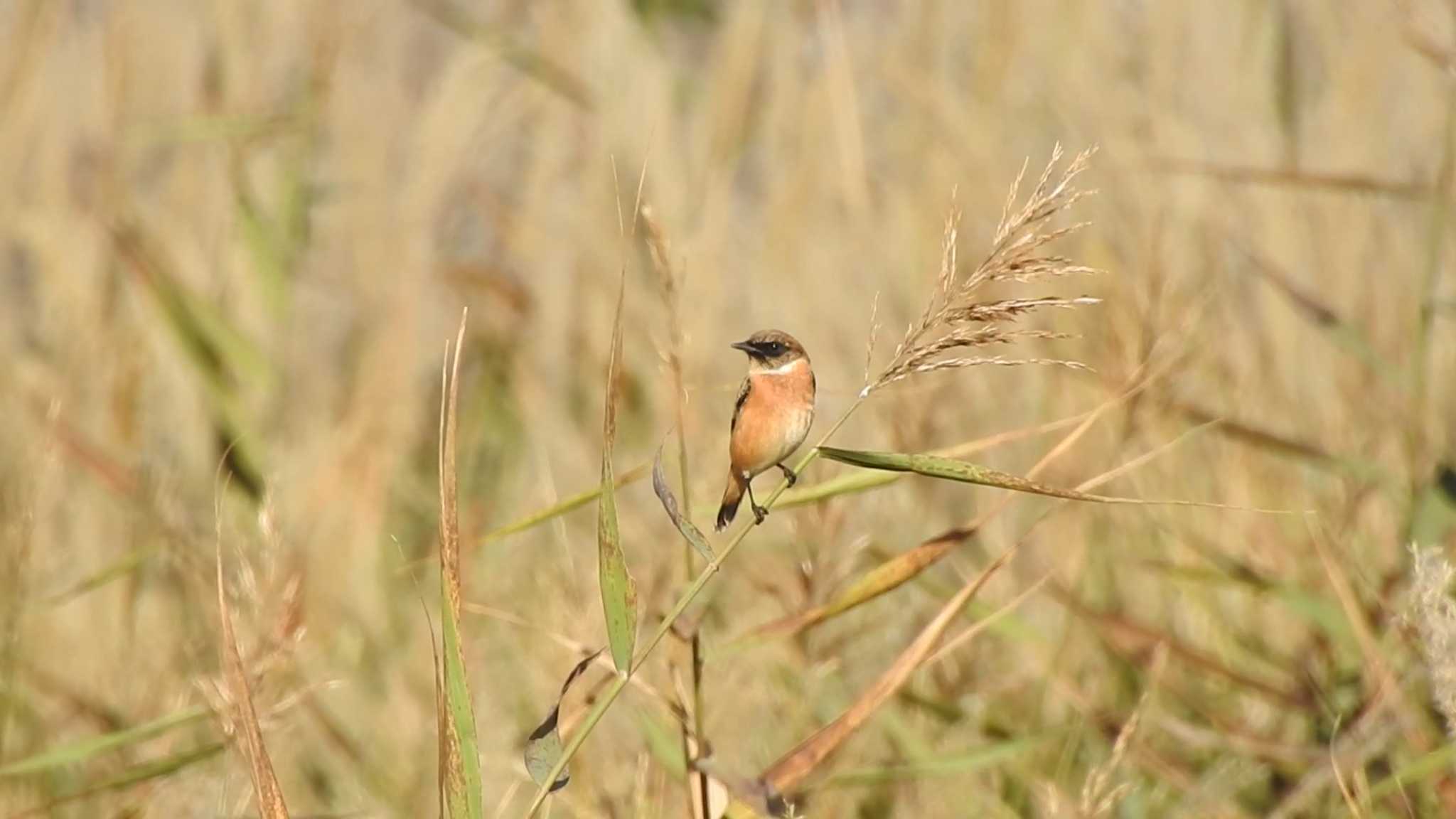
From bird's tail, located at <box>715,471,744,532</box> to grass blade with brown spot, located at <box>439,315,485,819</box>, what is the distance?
0.21m

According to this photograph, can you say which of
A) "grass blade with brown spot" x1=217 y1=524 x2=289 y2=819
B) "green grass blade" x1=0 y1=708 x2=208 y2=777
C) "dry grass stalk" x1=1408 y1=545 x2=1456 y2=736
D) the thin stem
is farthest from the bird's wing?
"green grass blade" x1=0 y1=708 x2=208 y2=777

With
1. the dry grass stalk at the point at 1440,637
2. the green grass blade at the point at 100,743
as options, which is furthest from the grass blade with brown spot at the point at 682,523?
the green grass blade at the point at 100,743

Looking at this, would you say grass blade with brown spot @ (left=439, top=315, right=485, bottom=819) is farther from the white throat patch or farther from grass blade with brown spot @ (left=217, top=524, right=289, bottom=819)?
the white throat patch

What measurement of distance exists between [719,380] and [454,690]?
2.28 metres

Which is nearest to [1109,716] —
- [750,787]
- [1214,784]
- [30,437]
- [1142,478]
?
[1214,784]

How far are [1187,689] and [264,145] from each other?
2.06 meters

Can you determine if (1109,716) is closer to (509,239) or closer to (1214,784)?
(1214,784)

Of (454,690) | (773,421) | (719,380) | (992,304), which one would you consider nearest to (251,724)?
(454,690)

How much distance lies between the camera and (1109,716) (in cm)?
226

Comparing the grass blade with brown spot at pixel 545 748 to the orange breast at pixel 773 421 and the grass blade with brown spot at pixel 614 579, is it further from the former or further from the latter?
the orange breast at pixel 773 421

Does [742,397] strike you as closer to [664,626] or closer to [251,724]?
[664,626]

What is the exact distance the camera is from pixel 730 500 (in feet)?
4.64

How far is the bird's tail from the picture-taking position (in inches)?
54.9

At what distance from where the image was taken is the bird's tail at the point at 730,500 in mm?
1394
